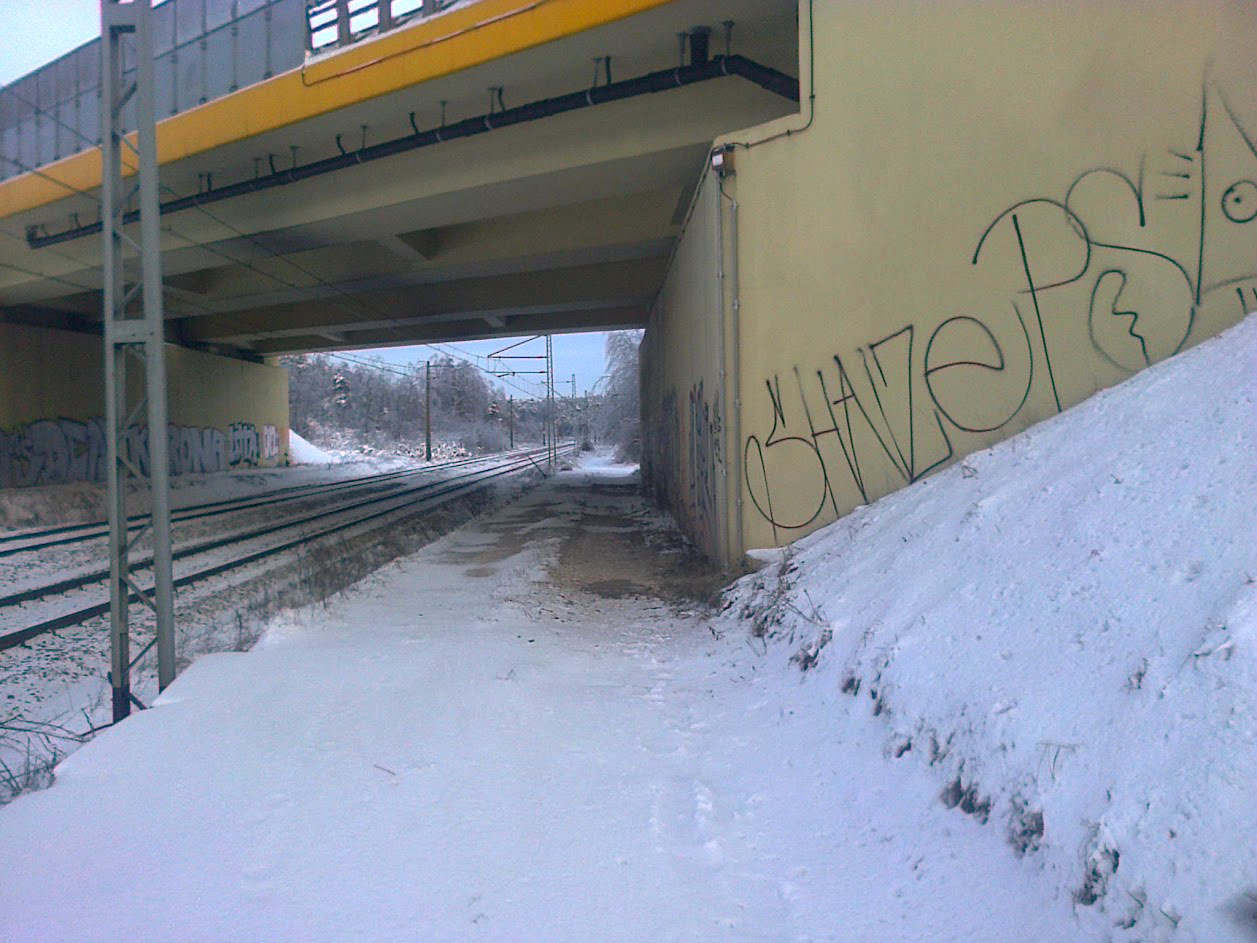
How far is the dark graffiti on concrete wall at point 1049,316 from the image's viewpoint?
16.1 feet

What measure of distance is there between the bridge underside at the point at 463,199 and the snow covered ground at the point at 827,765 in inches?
262

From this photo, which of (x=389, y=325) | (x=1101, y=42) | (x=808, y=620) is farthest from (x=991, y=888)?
(x=389, y=325)

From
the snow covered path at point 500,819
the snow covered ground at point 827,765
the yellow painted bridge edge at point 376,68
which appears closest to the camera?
the snow covered ground at point 827,765

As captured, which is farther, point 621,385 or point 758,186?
point 621,385

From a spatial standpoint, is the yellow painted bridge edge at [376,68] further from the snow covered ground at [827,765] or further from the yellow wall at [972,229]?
the snow covered ground at [827,765]

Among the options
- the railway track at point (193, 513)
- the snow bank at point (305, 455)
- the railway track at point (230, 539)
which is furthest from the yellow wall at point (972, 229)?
the snow bank at point (305, 455)

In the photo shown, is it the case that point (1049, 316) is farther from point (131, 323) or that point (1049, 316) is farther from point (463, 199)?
point (463, 199)

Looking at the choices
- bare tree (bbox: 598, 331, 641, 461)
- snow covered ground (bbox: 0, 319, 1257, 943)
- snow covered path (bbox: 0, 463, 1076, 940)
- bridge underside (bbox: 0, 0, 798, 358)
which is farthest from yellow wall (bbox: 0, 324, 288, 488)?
bare tree (bbox: 598, 331, 641, 461)

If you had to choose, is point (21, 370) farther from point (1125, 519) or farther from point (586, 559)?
point (1125, 519)

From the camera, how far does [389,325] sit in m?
22.9

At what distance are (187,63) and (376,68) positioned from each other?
5.08 meters

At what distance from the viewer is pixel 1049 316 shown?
5469 millimetres

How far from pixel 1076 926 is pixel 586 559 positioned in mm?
8561

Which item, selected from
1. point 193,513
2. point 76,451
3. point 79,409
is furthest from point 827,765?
point 79,409
